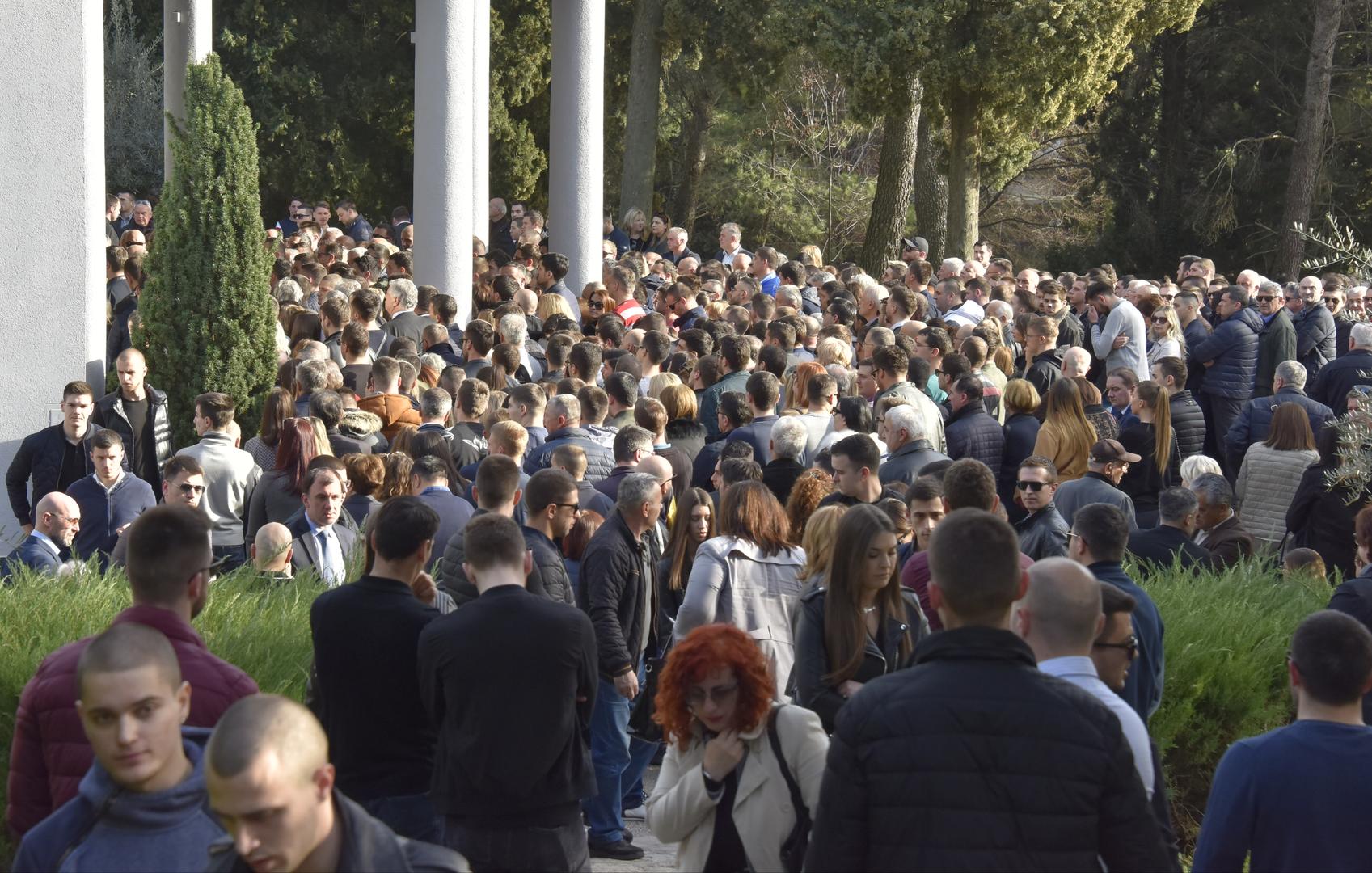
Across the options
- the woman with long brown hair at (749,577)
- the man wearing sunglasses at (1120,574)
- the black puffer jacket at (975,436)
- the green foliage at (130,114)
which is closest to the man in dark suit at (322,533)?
the woman with long brown hair at (749,577)

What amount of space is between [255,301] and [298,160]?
18117 mm

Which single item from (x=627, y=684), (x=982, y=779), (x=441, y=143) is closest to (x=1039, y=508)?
(x=627, y=684)

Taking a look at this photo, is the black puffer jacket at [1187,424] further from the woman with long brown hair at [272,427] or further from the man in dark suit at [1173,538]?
Result: the woman with long brown hair at [272,427]

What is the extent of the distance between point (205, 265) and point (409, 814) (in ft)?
25.3

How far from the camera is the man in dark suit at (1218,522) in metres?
9.55

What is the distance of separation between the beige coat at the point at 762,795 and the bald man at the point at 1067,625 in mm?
670

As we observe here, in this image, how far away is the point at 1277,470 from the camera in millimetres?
11117

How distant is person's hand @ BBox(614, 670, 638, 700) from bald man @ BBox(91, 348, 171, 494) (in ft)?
16.5

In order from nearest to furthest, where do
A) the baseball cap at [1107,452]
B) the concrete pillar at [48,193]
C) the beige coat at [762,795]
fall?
the beige coat at [762,795]
the baseball cap at [1107,452]
the concrete pillar at [48,193]

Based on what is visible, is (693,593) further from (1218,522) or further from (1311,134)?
(1311,134)

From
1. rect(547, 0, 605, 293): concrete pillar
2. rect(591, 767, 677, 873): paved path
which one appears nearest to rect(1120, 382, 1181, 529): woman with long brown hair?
rect(591, 767, 677, 873): paved path

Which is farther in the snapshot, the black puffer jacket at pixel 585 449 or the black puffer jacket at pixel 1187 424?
the black puffer jacket at pixel 1187 424

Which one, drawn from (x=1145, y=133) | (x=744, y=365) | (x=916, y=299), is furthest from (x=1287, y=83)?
(x=744, y=365)

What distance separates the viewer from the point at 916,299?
48.6 ft
